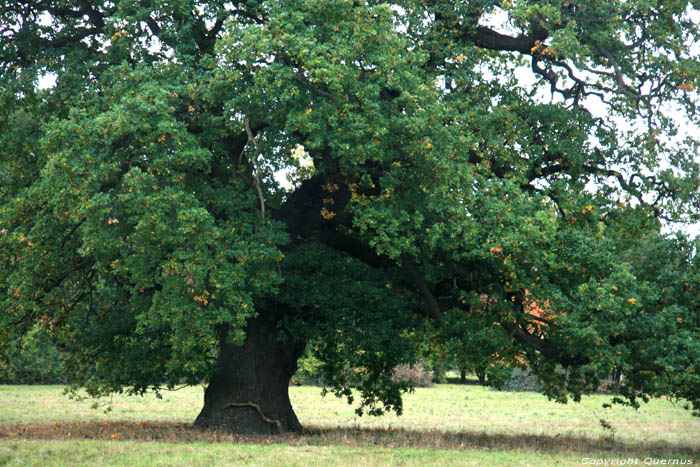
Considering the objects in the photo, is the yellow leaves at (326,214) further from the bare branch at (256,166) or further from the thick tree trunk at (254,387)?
the thick tree trunk at (254,387)

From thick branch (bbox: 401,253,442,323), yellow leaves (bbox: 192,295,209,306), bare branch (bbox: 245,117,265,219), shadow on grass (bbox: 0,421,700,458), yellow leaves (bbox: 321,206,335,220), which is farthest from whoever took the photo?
yellow leaves (bbox: 321,206,335,220)

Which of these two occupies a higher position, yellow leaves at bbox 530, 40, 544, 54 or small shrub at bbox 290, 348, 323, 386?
yellow leaves at bbox 530, 40, 544, 54

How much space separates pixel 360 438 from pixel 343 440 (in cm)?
77

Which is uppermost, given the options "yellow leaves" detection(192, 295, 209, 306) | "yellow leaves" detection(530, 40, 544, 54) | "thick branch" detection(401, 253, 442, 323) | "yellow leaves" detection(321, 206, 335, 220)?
"yellow leaves" detection(530, 40, 544, 54)

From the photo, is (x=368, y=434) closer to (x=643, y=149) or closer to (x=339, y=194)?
(x=339, y=194)

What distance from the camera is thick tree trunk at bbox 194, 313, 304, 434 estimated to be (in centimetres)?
1845

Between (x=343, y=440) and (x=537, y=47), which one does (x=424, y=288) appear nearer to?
(x=343, y=440)

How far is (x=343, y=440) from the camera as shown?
17.2 metres

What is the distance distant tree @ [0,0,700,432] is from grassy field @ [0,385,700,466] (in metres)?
1.44

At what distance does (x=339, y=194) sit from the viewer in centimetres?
1844

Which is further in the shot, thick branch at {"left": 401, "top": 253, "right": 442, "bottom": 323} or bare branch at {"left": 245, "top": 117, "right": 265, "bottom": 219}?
thick branch at {"left": 401, "top": 253, "right": 442, "bottom": 323}

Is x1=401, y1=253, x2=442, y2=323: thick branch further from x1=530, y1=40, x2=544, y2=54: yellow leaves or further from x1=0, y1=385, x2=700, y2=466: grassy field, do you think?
x1=530, y1=40, x2=544, y2=54: yellow leaves

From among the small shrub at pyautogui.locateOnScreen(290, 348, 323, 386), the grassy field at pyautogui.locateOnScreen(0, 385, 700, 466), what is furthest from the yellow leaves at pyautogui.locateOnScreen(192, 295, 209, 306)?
the small shrub at pyautogui.locateOnScreen(290, 348, 323, 386)

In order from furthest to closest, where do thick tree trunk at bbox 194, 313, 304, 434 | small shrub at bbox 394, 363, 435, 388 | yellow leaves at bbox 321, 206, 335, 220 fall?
small shrub at bbox 394, 363, 435, 388 < thick tree trunk at bbox 194, 313, 304, 434 < yellow leaves at bbox 321, 206, 335, 220
